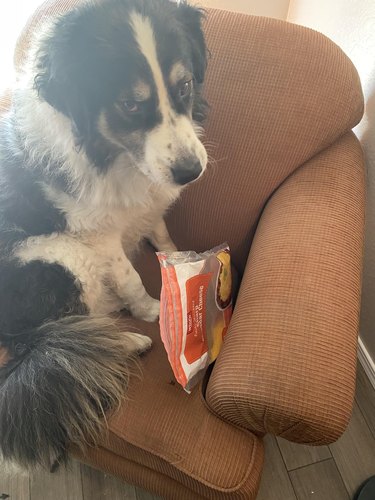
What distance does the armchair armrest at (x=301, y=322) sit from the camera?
0.80 metres

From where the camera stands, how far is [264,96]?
1.13 meters

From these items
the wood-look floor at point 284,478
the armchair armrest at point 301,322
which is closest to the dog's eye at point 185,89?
the armchair armrest at point 301,322

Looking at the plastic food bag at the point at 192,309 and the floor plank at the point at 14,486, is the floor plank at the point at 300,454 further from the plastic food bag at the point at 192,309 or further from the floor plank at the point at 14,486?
the floor plank at the point at 14,486

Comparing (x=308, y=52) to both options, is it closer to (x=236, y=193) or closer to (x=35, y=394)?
(x=236, y=193)

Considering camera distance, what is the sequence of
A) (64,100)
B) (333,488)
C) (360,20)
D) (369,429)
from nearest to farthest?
(64,100)
(360,20)
(333,488)
(369,429)

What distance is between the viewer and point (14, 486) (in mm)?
1376

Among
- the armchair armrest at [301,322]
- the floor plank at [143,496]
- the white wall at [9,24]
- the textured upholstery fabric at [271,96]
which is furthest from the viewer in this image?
the white wall at [9,24]

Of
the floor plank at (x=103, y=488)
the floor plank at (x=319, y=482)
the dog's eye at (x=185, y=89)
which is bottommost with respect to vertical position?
the floor plank at (x=319, y=482)

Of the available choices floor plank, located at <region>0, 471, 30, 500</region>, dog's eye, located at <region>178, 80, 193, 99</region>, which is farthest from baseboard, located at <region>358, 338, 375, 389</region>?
floor plank, located at <region>0, 471, 30, 500</region>

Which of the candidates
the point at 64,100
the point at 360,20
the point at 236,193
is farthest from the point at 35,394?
the point at 360,20

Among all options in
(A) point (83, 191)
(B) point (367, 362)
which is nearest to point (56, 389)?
(A) point (83, 191)

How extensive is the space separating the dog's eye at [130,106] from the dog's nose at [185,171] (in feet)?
0.48

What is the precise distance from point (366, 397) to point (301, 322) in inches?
34.6

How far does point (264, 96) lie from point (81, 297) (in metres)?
Result: 0.74
